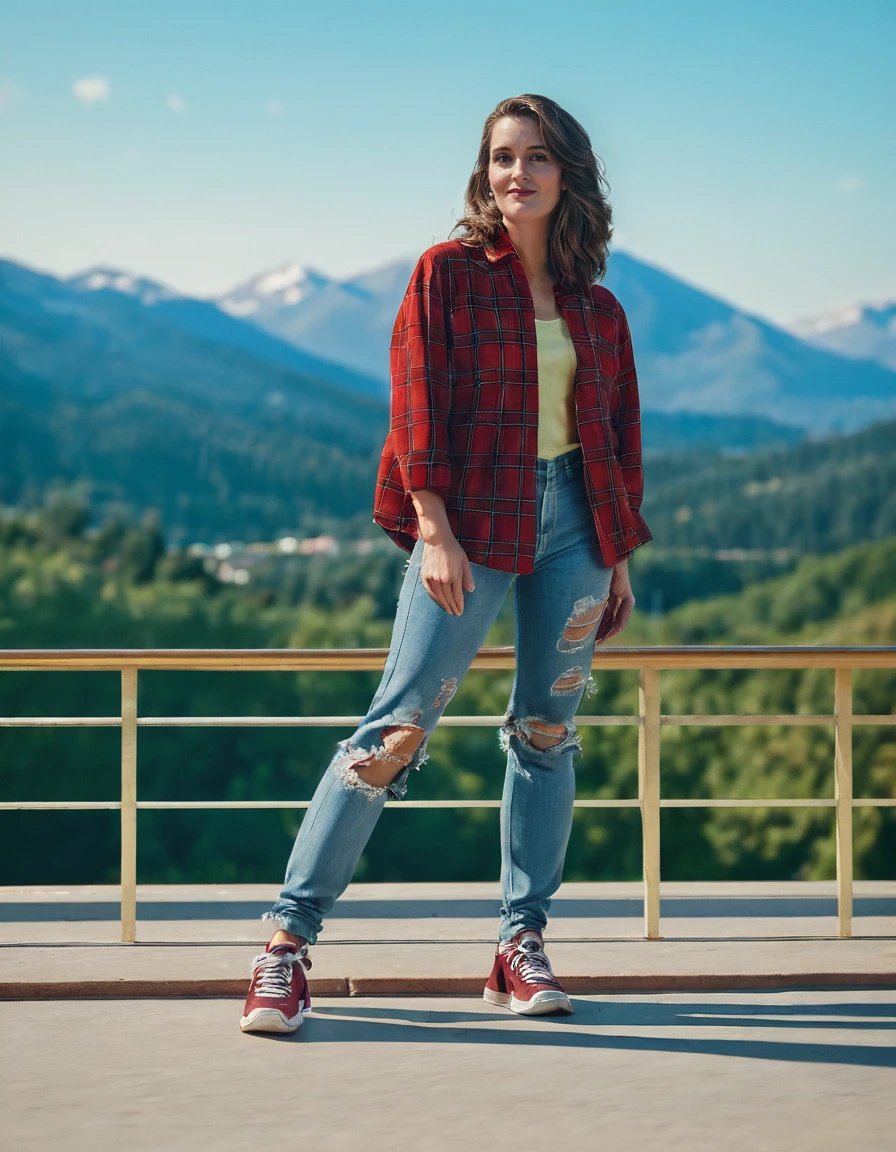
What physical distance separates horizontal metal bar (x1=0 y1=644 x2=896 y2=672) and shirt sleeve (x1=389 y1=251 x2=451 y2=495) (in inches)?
22.0

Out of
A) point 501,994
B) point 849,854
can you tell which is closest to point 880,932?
A: point 849,854

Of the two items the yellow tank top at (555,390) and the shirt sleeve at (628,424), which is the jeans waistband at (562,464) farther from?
the shirt sleeve at (628,424)

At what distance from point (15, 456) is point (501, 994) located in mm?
71482

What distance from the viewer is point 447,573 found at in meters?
1.89

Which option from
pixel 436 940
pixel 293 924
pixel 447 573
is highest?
pixel 447 573

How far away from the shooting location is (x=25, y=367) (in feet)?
289

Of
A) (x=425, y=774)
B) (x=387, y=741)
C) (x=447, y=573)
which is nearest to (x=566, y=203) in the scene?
(x=447, y=573)

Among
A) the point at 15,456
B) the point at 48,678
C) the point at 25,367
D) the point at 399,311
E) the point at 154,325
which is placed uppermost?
the point at 154,325

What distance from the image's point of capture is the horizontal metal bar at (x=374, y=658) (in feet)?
7.99

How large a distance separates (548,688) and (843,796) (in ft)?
2.74

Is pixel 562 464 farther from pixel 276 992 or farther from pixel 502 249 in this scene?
pixel 276 992

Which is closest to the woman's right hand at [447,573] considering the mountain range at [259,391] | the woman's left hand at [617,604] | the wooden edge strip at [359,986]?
the woman's left hand at [617,604]

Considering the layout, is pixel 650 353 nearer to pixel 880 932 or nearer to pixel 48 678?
pixel 48 678

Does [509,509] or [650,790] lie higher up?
[509,509]
